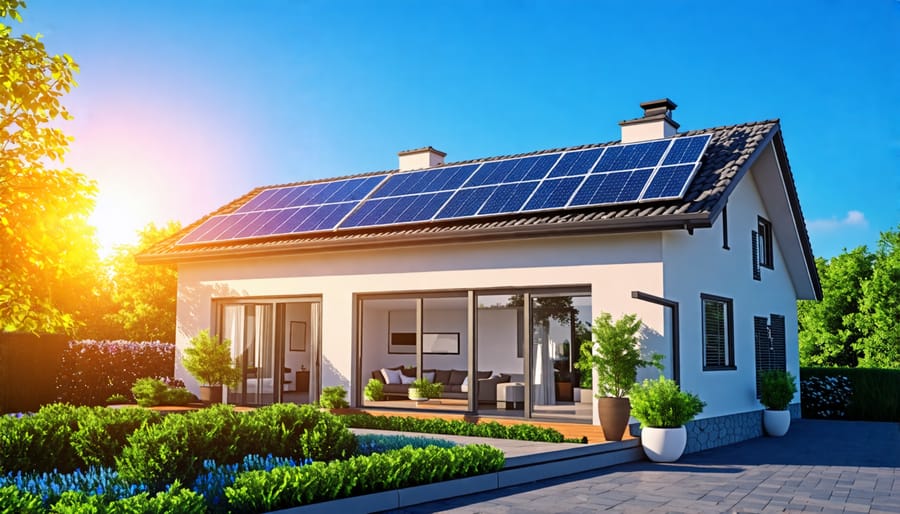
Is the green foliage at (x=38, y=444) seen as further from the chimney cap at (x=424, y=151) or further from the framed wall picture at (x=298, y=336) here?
the chimney cap at (x=424, y=151)

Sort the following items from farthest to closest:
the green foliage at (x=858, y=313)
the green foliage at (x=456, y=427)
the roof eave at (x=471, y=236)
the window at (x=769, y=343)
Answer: the green foliage at (x=858, y=313)
the window at (x=769, y=343)
the green foliage at (x=456, y=427)
the roof eave at (x=471, y=236)

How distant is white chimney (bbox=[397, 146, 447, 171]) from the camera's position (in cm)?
2075

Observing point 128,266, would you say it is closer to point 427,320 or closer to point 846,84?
point 427,320

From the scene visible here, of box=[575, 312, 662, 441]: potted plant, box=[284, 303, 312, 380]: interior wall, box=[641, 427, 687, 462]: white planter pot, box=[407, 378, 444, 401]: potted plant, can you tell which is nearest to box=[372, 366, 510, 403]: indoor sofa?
box=[407, 378, 444, 401]: potted plant

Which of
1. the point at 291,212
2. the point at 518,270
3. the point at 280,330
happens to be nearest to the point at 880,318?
the point at 518,270

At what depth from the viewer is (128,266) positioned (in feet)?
150

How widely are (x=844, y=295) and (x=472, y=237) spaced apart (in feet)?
105

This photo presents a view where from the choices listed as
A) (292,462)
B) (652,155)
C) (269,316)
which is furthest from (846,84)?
(292,462)

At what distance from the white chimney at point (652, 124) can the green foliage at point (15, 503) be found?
1378 cm

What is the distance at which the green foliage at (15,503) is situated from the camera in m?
6.33

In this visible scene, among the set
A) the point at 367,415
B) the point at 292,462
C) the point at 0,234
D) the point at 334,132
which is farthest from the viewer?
the point at 334,132

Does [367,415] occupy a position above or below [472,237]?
below

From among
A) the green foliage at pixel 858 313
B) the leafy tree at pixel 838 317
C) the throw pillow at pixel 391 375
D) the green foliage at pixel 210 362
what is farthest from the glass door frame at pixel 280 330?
the leafy tree at pixel 838 317

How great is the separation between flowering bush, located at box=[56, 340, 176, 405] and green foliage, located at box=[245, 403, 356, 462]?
12.3 meters
